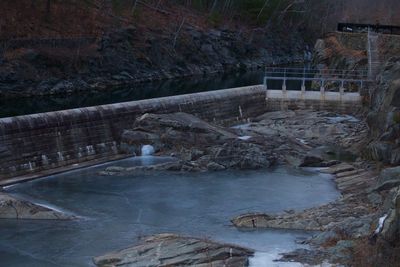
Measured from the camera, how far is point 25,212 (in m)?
24.2

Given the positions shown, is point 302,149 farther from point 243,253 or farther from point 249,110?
point 243,253

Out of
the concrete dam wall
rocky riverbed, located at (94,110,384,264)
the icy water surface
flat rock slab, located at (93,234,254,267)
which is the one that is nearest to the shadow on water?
the concrete dam wall

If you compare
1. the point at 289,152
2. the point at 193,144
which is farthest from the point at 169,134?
the point at 289,152

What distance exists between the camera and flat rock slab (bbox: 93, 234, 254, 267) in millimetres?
18984

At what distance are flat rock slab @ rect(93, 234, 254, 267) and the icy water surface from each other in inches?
23.8

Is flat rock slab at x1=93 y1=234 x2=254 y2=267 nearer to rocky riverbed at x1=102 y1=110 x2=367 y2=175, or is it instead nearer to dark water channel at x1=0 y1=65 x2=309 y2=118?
rocky riverbed at x1=102 y1=110 x2=367 y2=175

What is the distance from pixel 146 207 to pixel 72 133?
8643 millimetres

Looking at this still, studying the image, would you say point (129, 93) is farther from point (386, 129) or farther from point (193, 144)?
point (386, 129)

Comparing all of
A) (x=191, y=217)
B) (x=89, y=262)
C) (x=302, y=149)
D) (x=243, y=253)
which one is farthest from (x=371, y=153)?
(x=89, y=262)

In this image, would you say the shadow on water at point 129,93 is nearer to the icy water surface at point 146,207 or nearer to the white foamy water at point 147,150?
the white foamy water at point 147,150

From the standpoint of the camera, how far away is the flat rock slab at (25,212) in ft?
79.0

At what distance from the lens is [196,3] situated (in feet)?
293

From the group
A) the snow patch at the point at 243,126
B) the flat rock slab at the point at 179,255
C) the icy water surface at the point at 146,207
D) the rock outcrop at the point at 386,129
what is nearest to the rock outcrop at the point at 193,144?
the icy water surface at the point at 146,207

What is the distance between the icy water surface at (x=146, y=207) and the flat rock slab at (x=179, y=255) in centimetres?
60
